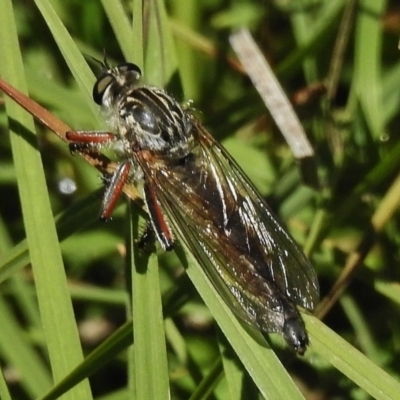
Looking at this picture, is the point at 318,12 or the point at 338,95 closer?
the point at 318,12

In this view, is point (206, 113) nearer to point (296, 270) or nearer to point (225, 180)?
point (225, 180)

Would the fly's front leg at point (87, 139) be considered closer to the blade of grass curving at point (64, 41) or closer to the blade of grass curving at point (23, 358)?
the blade of grass curving at point (64, 41)

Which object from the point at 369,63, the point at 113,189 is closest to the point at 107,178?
the point at 113,189

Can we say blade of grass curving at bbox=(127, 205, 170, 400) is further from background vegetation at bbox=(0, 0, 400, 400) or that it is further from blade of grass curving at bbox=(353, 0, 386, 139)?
blade of grass curving at bbox=(353, 0, 386, 139)

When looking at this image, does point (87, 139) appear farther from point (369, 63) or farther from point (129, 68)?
point (369, 63)

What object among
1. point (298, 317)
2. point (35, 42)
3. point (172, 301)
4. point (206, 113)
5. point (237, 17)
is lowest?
point (298, 317)

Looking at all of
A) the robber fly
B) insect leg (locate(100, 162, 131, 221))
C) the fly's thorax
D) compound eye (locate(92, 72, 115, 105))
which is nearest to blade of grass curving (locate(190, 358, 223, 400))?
the robber fly

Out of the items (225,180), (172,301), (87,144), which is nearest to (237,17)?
(225,180)

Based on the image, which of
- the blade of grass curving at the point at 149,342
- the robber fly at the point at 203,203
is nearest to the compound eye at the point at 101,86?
the robber fly at the point at 203,203
